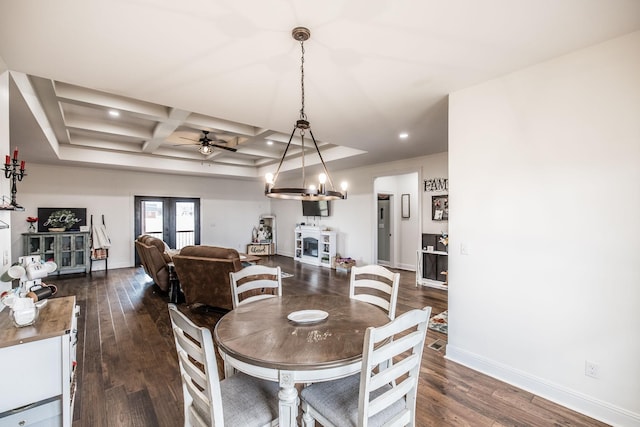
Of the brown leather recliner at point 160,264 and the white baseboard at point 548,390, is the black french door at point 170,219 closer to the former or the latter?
the brown leather recliner at point 160,264

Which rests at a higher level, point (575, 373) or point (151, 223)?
point (151, 223)

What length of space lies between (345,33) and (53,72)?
2.43 meters

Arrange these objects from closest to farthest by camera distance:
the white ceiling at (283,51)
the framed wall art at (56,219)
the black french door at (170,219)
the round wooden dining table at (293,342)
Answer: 1. the round wooden dining table at (293,342)
2. the white ceiling at (283,51)
3. the framed wall art at (56,219)
4. the black french door at (170,219)

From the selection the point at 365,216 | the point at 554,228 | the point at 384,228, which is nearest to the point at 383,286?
the point at 554,228

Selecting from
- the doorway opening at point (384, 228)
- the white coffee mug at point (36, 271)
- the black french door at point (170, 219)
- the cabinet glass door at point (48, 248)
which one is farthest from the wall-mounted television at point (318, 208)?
the white coffee mug at point (36, 271)

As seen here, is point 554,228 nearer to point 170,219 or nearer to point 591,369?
point 591,369

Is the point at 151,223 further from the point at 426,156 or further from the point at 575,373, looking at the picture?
the point at 575,373

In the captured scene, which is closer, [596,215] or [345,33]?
[345,33]

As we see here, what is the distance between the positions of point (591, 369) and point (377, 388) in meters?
1.82

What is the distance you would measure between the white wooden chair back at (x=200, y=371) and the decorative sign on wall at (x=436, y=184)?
5278 mm

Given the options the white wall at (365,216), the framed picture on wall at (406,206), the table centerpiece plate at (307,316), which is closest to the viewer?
the table centerpiece plate at (307,316)

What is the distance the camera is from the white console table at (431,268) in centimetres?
550

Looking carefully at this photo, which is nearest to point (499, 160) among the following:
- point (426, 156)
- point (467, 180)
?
point (467, 180)

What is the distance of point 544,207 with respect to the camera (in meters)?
2.28
